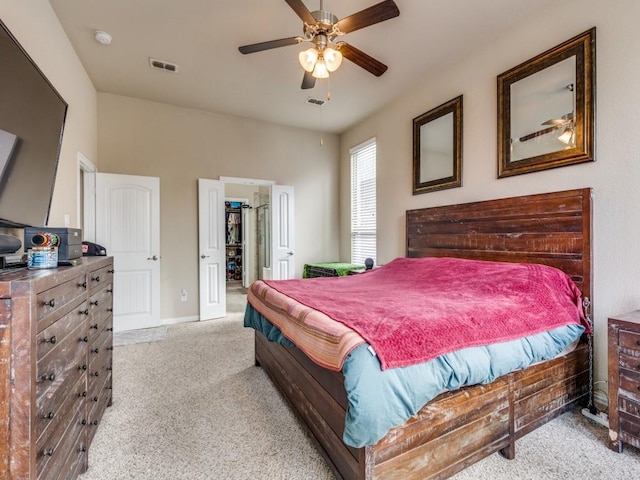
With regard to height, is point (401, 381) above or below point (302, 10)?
below

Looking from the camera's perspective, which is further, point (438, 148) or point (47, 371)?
point (438, 148)

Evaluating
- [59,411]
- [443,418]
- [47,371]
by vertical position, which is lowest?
[443,418]

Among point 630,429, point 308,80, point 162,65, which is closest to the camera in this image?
point 630,429

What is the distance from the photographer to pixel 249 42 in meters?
2.89

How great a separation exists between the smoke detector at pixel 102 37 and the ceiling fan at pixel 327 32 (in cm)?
155

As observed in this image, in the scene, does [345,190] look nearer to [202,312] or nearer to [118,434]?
[202,312]

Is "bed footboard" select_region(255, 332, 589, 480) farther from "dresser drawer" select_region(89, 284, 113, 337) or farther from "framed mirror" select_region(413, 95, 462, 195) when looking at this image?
"framed mirror" select_region(413, 95, 462, 195)

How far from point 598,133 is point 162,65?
157 inches

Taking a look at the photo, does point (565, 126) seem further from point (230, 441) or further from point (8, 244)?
point (8, 244)

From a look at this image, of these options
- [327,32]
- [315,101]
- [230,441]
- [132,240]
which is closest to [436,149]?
[315,101]

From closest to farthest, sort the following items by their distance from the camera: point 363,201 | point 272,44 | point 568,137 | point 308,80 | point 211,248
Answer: point 272,44 → point 568,137 → point 308,80 → point 211,248 → point 363,201

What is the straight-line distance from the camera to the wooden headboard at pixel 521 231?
2.12 m

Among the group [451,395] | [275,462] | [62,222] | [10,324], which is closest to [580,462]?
[451,395]

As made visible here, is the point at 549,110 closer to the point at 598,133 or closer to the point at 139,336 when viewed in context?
the point at 598,133
